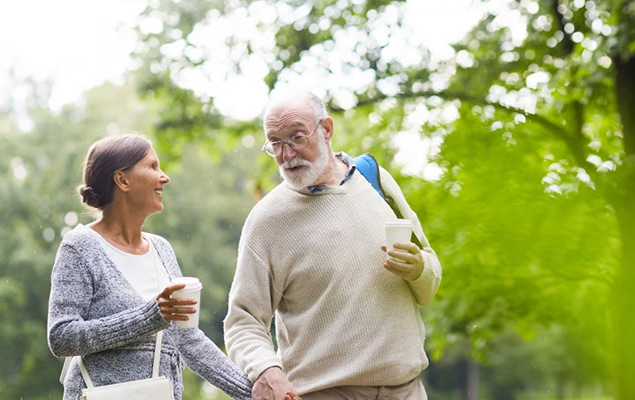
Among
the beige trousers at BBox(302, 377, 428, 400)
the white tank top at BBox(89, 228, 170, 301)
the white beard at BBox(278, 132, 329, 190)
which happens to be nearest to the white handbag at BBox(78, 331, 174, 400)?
the white tank top at BBox(89, 228, 170, 301)

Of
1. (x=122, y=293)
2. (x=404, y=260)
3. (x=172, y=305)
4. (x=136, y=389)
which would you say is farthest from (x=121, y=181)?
(x=404, y=260)

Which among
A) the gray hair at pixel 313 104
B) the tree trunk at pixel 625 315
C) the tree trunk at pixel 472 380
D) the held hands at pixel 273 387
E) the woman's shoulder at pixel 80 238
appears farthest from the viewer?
the tree trunk at pixel 472 380

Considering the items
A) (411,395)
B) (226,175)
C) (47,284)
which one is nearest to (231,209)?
(226,175)

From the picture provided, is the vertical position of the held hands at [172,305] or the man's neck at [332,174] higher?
the held hands at [172,305]

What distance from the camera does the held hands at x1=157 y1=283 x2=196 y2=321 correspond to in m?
2.02

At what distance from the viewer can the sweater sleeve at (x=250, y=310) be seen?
2.35 metres

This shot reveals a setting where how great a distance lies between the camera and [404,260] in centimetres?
229

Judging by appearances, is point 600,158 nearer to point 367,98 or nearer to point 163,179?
point 163,179

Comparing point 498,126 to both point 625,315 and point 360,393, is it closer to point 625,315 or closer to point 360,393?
point 625,315

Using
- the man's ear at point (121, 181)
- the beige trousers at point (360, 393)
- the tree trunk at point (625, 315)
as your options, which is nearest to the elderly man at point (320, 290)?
the beige trousers at point (360, 393)

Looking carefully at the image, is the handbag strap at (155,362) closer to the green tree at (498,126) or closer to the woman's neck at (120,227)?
the woman's neck at (120,227)

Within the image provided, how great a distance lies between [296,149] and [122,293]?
2.07 ft

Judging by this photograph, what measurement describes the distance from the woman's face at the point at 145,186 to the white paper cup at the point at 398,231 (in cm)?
61

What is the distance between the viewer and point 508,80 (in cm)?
877
